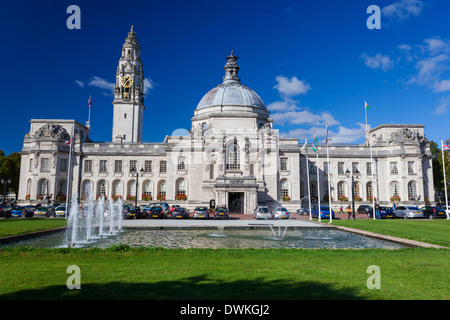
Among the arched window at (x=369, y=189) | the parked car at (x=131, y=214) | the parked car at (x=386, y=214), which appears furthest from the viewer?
the arched window at (x=369, y=189)

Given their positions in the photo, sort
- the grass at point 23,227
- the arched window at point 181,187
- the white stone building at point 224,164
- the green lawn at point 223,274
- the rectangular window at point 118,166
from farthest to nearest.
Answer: the rectangular window at point 118,166
the arched window at point 181,187
the white stone building at point 224,164
the grass at point 23,227
the green lawn at point 223,274

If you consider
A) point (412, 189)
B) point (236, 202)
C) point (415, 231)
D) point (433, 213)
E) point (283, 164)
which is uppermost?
point (283, 164)

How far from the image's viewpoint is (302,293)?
658 centimetres

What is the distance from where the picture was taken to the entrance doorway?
47219 mm

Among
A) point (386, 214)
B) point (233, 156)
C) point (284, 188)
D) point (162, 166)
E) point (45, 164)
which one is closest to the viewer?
point (386, 214)

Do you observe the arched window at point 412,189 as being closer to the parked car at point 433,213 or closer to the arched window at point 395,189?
the arched window at point 395,189

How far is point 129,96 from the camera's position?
77938 millimetres

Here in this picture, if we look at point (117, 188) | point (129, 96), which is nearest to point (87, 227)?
point (117, 188)

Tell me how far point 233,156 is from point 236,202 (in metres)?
7.78

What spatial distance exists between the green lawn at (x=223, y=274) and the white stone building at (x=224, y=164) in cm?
3473

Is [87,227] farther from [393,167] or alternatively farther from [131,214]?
[393,167]

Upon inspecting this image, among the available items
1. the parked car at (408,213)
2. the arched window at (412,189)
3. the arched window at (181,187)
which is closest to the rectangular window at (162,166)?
the arched window at (181,187)

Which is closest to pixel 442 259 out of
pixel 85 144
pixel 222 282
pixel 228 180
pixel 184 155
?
pixel 222 282

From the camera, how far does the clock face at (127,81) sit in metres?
78.2
